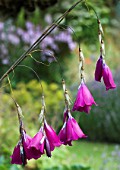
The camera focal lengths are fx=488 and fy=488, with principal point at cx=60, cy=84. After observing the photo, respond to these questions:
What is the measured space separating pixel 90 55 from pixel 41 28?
68.1 inches

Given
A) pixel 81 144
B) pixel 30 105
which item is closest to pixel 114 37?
pixel 81 144

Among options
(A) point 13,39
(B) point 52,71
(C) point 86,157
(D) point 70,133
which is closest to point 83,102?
(D) point 70,133

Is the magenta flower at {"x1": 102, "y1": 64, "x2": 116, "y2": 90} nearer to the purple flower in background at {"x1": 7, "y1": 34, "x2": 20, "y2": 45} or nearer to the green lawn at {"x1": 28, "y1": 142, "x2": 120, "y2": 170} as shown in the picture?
the green lawn at {"x1": 28, "y1": 142, "x2": 120, "y2": 170}

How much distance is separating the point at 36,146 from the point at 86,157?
5379mm

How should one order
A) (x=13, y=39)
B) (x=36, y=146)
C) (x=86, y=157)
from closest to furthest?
(x=36, y=146)
(x=86, y=157)
(x=13, y=39)

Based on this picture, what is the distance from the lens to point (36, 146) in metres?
1.65

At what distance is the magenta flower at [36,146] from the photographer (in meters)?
1.66

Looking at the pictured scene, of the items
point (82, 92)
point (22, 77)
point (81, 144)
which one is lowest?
point (81, 144)

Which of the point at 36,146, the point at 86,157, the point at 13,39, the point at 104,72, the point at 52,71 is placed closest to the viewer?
the point at 36,146

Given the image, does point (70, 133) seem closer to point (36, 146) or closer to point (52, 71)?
point (36, 146)

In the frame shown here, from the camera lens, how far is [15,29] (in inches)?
391

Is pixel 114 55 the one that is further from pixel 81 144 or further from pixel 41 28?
pixel 81 144

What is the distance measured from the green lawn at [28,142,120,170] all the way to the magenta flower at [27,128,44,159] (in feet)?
10.4

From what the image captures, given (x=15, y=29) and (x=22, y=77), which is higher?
(x=15, y=29)
